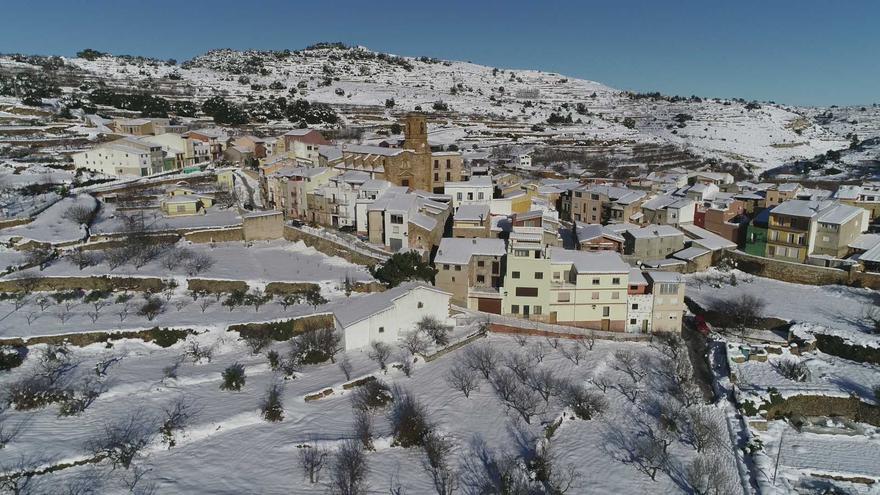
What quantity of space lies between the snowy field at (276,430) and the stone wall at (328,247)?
7.39 m

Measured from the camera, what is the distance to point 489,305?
25.8m

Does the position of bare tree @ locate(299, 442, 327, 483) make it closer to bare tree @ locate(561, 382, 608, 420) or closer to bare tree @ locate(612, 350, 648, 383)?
bare tree @ locate(561, 382, 608, 420)

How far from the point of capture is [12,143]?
43.6m

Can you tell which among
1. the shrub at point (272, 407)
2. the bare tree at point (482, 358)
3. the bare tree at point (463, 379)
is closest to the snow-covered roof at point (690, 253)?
the bare tree at point (482, 358)

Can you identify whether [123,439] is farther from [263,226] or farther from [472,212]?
[472,212]

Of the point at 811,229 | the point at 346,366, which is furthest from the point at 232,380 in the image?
the point at 811,229

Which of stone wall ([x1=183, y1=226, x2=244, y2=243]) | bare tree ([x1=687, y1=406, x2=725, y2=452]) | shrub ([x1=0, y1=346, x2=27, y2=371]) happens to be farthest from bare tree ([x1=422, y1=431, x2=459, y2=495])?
stone wall ([x1=183, y1=226, x2=244, y2=243])

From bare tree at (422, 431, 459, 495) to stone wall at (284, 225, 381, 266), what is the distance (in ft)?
40.9

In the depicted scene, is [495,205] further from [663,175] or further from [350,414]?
[663,175]

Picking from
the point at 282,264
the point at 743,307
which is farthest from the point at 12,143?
the point at 743,307

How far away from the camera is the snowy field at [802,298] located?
25.3 meters

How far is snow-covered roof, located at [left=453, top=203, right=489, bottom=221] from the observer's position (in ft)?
98.5

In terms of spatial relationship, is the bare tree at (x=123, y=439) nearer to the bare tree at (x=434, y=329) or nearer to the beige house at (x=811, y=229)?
the bare tree at (x=434, y=329)

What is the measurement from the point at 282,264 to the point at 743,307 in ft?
71.7
